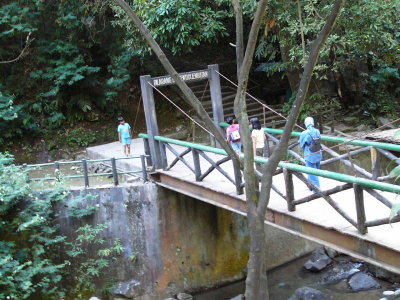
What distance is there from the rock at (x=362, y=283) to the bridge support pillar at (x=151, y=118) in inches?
203

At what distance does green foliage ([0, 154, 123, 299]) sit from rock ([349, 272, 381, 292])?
5.31 metres

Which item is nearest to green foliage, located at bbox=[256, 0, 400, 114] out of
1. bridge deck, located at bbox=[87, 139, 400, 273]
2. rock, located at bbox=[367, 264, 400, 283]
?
bridge deck, located at bbox=[87, 139, 400, 273]

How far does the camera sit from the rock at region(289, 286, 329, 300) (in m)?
11.1

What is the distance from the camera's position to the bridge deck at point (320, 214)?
6672mm

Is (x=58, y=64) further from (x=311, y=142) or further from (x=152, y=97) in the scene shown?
(x=311, y=142)

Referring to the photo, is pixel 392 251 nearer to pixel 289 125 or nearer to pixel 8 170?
pixel 289 125

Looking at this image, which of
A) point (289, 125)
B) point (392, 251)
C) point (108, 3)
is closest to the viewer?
point (289, 125)

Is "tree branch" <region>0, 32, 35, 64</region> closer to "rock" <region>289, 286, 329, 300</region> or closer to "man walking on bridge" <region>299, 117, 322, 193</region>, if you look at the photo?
"man walking on bridge" <region>299, 117, 322, 193</region>

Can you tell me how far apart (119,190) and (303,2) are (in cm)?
625

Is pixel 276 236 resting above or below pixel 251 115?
below

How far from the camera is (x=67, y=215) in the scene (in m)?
11.3

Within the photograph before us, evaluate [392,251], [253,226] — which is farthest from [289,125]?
[392,251]

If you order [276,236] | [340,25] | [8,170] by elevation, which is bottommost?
[276,236]

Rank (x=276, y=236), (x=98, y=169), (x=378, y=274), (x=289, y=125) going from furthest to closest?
1. (x=98, y=169)
2. (x=276, y=236)
3. (x=378, y=274)
4. (x=289, y=125)
